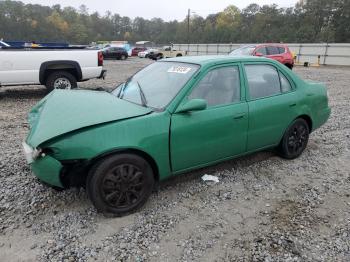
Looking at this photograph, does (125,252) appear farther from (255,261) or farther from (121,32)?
(121,32)

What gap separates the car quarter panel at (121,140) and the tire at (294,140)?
2087 mm

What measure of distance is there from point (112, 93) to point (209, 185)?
5.77 feet

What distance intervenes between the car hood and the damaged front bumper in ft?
0.34

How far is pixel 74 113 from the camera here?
332cm

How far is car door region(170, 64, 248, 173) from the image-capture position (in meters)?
3.44

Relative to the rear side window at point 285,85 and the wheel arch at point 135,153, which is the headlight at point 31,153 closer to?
the wheel arch at point 135,153

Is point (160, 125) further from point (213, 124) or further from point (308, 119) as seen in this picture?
point (308, 119)

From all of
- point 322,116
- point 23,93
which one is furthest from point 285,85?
point 23,93

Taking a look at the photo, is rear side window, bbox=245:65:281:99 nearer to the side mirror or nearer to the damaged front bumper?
the side mirror

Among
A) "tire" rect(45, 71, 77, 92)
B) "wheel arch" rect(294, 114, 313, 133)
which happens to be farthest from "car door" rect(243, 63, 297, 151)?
"tire" rect(45, 71, 77, 92)

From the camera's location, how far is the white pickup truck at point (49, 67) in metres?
8.43

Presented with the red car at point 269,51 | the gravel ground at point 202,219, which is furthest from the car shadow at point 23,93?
the red car at point 269,51

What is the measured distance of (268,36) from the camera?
72.1 m

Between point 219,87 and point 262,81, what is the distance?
77cm
